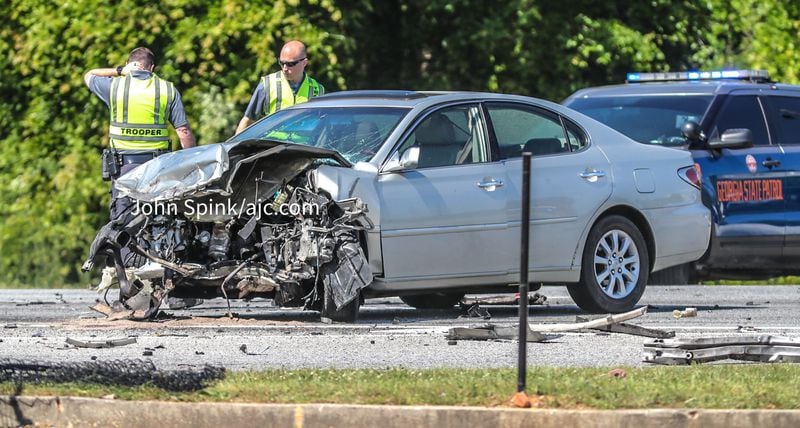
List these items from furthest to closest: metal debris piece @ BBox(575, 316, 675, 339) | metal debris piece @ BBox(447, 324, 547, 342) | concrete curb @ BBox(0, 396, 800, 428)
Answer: metal debris piece @ BBox(575, 316, 675, 339) < metal debris piece @ BBox(447, 324, 547, 342) < concrete curb @ BBox(0, 396, 800, 428)

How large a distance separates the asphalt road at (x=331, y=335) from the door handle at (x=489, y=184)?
0.89 metres

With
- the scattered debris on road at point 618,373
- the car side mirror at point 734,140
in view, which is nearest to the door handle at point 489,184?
the scattered debris on road at point 618,373

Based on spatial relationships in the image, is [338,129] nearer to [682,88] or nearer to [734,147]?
[734,147]

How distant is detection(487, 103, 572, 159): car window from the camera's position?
10664 millimetres

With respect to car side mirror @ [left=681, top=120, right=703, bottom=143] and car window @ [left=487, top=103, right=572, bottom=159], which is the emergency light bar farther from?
car window @ [left=487, top=103, right=572, bottom=159]

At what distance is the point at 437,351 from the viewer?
850cm

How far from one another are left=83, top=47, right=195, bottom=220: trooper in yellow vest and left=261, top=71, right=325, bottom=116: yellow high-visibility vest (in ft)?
2.44

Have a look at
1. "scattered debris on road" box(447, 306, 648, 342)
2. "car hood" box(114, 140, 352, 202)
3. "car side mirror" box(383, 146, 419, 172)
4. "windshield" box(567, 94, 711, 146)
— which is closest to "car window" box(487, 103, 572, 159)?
"car side mirror" box(383, 146, 419, 172)

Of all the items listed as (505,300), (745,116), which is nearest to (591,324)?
(505,300)

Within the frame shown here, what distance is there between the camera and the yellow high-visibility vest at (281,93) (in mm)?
12164

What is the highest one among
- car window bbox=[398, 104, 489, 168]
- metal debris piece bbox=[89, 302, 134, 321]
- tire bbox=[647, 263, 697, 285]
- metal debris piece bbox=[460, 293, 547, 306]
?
car window bbox=[398, 104, 489, 168]

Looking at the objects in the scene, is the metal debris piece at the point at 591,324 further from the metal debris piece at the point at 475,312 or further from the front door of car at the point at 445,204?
the metal debris piece at the point at 475,312

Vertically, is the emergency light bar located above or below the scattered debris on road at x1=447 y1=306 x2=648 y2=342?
above

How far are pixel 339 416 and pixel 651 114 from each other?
8.08 m
